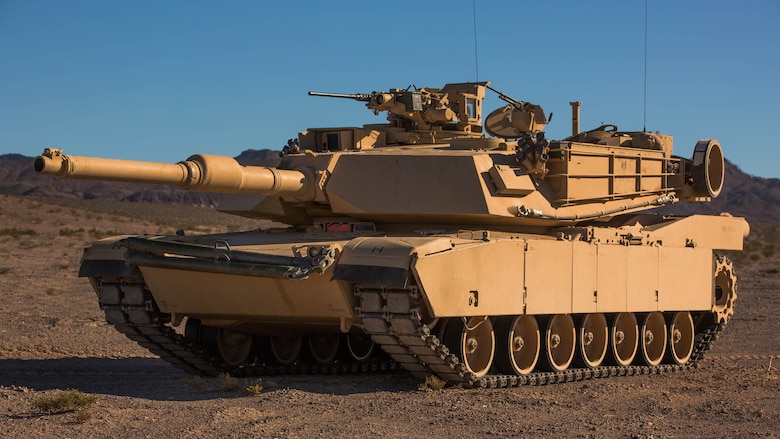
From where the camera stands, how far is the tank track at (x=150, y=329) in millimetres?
14836

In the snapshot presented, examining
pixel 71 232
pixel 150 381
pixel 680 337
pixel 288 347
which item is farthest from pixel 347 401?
pixel 71 232

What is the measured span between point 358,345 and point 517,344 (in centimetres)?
315

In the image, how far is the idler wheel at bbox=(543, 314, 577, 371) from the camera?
611 inches

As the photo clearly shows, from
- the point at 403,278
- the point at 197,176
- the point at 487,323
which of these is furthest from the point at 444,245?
the point at 197,176

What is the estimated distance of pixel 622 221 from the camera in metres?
17.3

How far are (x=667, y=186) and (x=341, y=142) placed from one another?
16.9ft

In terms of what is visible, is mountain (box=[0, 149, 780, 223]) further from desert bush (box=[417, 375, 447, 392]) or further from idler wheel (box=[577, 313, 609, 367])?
desert bush (box=[417, 375, 447, 392])

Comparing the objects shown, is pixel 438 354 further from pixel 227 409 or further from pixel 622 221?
pixel 622 221

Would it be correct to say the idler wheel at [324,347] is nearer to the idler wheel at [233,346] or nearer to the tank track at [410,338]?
the idler wheel at [233,346]

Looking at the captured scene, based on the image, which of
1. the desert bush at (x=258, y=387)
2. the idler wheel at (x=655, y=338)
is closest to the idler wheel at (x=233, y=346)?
the desert bush at (x=258, y=387)

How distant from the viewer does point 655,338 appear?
1761 cm

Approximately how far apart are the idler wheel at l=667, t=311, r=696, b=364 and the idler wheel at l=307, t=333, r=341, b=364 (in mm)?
5076

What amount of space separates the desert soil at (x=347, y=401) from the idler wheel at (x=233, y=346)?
82cm

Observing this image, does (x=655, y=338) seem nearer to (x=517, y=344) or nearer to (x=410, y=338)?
(x=517, y=344)
